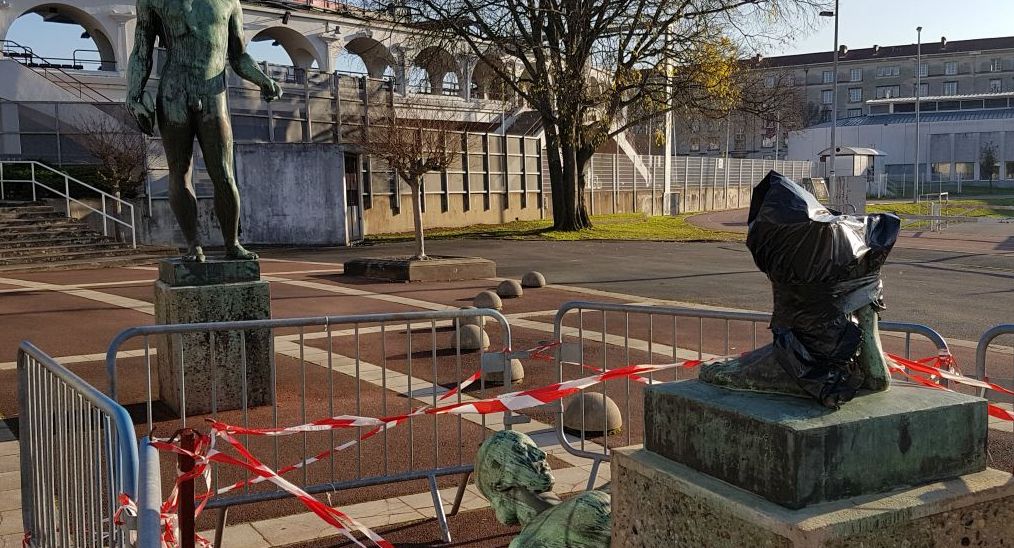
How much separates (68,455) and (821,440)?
9.46ft

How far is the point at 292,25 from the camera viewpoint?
4978 centimetres

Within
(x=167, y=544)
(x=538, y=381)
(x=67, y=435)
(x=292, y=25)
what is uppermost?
(x=292, y=25)

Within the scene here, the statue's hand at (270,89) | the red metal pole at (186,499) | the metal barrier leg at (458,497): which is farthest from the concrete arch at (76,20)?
the red metal pole at (186,499)

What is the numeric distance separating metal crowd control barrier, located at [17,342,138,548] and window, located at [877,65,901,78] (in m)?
113

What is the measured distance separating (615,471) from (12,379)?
7.39m

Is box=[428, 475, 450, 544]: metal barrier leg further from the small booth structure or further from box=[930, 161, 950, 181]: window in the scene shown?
box=[930, 161, 950, 181]: window

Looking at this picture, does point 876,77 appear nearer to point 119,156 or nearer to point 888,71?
point 888,71

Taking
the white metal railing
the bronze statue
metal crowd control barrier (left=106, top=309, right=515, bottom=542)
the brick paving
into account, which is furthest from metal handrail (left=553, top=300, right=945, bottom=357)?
the white metal railing

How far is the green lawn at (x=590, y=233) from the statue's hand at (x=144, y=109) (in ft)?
69.9

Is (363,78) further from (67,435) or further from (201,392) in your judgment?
(67,435)

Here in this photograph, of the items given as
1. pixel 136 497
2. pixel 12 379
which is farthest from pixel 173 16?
pixel 136 497

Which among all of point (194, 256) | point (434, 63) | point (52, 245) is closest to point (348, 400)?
point (194, 256)

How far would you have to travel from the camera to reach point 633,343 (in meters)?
10.7

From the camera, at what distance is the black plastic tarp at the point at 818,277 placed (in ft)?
8.97
